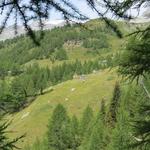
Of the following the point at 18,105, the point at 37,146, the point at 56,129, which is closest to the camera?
the point at 18,105

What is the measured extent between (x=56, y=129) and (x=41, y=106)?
62.4 metres

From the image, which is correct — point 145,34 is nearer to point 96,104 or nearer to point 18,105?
point 18,105

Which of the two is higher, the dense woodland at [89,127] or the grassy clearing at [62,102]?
the dense woodland at [89,127]

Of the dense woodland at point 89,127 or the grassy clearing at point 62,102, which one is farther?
the grassy clearing at point 62,102

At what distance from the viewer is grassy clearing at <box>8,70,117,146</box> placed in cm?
16275

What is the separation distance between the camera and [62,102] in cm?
17950

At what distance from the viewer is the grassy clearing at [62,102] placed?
534 feet

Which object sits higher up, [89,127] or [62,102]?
[89,127]

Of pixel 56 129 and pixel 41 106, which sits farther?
pixel 41 106

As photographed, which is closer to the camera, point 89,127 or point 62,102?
point 89,127

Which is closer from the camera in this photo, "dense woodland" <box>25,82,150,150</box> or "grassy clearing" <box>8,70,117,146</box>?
"dense woodland" <box>25,82,150,150</box>

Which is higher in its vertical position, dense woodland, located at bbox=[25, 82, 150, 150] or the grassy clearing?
dense woodland, located at bbox=[25, 82, 150, 150]

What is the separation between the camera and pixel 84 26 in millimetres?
4836

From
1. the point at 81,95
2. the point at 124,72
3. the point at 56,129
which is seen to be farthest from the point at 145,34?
the point at 81,95
